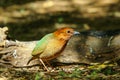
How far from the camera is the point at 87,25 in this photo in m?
12.4

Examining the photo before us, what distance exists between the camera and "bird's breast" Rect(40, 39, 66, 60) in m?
5.95

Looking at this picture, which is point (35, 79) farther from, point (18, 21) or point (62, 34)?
Result: point (18, 21)

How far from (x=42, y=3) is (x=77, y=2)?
1.18 m

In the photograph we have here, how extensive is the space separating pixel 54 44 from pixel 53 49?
0.25ft

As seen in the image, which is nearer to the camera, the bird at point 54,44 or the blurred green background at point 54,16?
the bird at point 54,44

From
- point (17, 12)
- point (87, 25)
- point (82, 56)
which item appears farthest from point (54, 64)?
point (17, 12)

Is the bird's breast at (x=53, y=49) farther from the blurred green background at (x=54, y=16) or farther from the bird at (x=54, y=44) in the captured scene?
the blurred green background at (x=54, y=16)

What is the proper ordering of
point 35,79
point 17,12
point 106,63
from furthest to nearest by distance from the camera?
point 17,12
point 106,63
point 35,79

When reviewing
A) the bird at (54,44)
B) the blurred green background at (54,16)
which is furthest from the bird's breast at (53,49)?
the blurred green background at (54,16)

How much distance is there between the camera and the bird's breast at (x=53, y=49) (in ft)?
19.5

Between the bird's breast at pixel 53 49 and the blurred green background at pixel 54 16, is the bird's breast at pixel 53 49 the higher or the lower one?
the lower one

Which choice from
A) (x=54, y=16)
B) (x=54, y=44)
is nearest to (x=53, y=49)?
(x=54, y=44)

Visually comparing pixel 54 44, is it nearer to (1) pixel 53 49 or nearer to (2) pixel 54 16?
(1) pixel 53 49

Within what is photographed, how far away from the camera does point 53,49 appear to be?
5973mm
